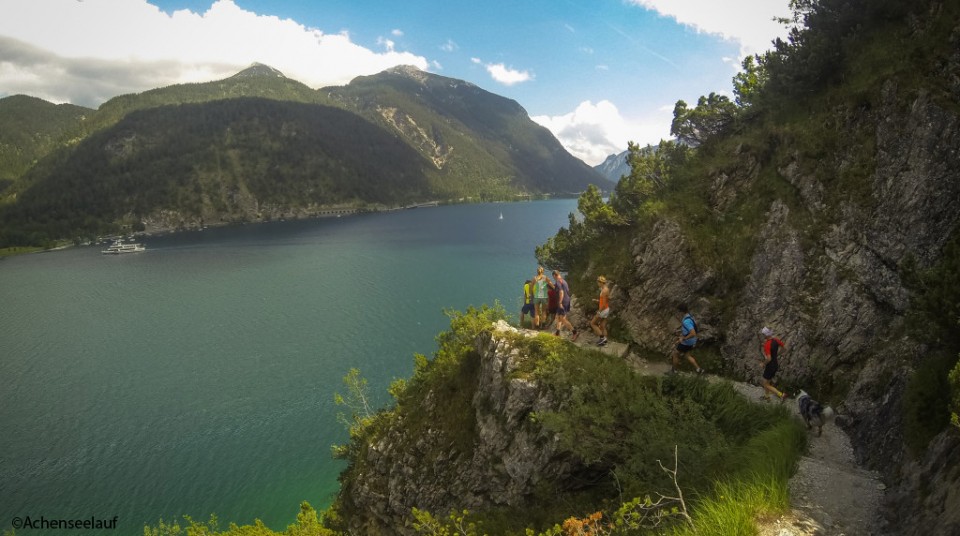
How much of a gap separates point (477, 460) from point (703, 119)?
29.7 metres

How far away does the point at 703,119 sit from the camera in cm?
3469

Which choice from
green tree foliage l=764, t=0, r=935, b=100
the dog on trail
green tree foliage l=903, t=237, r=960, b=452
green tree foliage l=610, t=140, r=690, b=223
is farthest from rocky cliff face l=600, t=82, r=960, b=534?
green tree foliage l=610, t=140, r=690, b=223

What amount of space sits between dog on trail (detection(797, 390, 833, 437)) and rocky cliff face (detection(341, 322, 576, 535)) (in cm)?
801

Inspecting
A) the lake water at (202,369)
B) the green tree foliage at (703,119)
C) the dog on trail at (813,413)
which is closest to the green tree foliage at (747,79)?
the green tree foliage at (703,119)

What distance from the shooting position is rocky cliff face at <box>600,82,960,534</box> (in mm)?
13023

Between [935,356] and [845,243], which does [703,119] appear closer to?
[845,243]

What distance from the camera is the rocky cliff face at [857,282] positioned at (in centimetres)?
1302

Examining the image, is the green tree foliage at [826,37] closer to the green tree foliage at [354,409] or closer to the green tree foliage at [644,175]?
the green tree foliage at [644,175]

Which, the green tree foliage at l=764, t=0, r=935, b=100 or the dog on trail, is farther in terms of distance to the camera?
the green tree foliage at l=764, t=0, r=935, b=100

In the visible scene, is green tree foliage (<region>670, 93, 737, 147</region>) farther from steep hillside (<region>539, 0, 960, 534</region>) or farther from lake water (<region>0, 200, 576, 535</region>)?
lake water (<region>0, 200, 576, 535</region>)

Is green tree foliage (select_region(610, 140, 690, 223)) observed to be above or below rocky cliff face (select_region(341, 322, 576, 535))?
above

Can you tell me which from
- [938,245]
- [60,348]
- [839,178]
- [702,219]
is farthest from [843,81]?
[60,348]

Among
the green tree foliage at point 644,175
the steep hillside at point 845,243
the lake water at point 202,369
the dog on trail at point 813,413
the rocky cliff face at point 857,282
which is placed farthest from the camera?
the lake water at point 202,369

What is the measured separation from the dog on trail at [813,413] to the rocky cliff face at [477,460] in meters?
8.01
